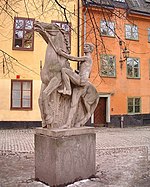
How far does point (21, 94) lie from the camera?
17.6 metres

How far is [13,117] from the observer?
17.2 metres

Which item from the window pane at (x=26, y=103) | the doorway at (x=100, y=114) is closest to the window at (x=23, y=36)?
the window pane at (x=26, y=103)

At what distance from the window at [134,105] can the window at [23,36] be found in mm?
8166

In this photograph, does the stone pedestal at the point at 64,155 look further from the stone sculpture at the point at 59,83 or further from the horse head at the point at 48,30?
the horse head at the point at 48,30

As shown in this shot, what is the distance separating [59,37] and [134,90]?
15.9m

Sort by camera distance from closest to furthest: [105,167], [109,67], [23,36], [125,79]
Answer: [105,167], [23,36], [109,67], [125,79]

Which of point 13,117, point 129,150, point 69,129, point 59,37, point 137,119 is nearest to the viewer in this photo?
point 69,129

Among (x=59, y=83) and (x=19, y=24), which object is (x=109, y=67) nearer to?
(x=19, y=24)

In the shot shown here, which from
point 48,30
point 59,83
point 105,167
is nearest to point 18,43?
point 48,30

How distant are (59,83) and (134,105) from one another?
1597 cm

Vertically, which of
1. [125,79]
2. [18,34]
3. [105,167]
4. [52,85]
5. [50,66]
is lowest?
[105,167]

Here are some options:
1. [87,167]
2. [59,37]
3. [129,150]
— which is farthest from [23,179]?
[129,150]

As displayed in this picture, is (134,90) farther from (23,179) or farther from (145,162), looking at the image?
(23,179)

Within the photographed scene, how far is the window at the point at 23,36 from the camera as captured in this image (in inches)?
691
